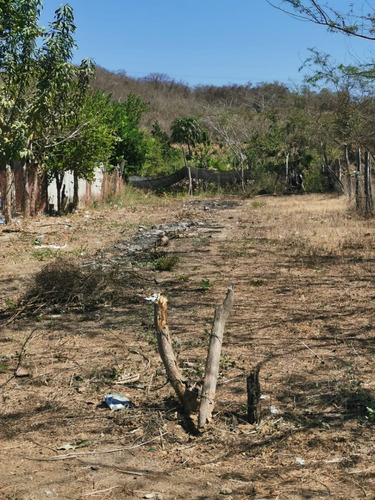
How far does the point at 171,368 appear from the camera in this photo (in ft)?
12.6

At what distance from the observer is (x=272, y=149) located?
31.5 meters

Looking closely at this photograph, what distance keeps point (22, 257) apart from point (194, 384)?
271 inches

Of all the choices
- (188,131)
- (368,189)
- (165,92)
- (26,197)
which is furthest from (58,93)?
(165,92)

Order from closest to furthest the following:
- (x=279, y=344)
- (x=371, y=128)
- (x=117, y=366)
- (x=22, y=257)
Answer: (x=117, y=366) → (x=279, y=344) → (x=22, y=257) → (x=371, y=128)

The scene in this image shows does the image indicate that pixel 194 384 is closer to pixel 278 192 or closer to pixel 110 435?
pixel 110 435

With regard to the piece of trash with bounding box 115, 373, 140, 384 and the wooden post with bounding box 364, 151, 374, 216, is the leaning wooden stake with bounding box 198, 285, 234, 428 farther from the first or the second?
the wooden post with bounding box 364, 151, 374, 216

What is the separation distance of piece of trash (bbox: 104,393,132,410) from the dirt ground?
0.05 m

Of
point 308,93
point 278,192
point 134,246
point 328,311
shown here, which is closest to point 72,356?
point 328,311

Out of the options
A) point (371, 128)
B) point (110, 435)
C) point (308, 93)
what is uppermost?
point (308, 93)

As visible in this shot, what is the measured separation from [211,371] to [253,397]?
11.3 inches

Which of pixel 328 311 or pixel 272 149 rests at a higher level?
pixel 272 149

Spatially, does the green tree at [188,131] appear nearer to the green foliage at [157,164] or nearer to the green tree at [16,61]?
the green foliage at [157,164]

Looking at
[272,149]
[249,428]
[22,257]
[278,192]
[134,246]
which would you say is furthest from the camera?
[272,149]

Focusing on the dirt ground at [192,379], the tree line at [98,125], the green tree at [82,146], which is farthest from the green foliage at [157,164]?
the dirt ground at [192,379]
